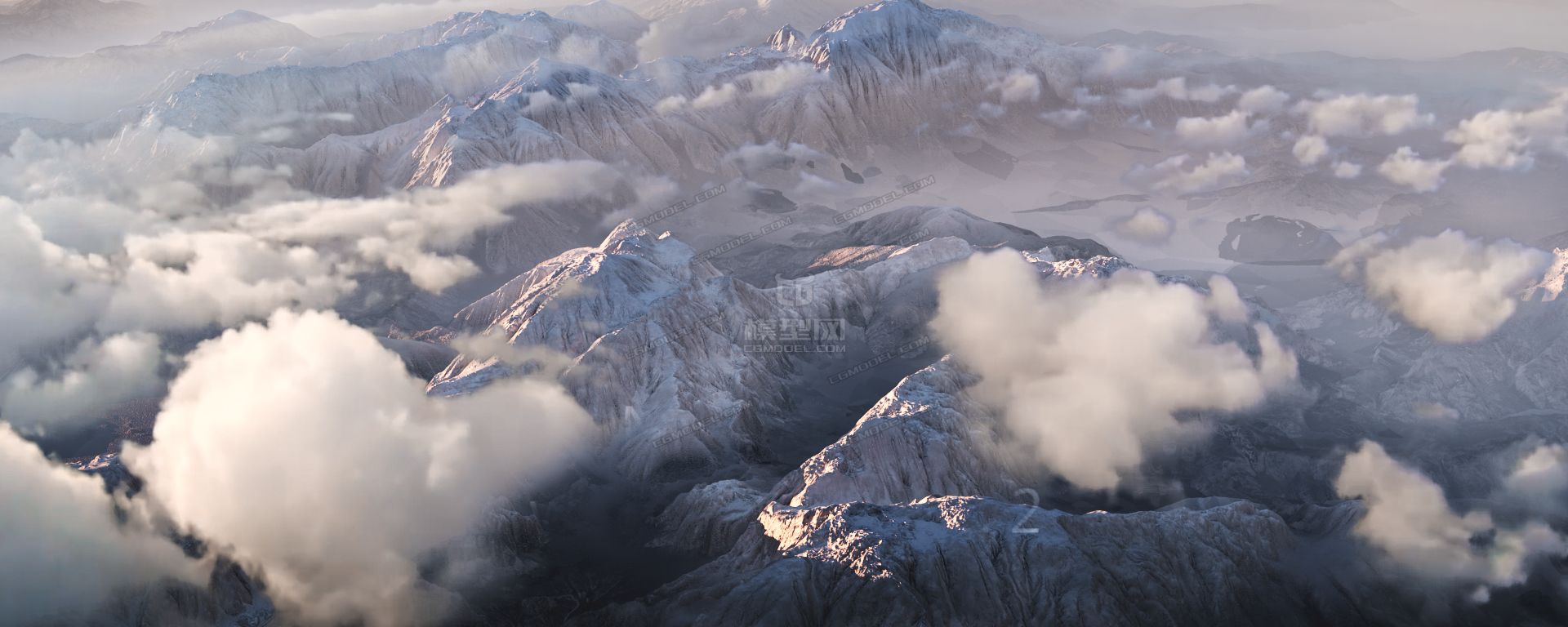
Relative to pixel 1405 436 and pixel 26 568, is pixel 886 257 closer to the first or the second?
pixel 1405 436

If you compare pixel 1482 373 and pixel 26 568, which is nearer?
pixel 26 568

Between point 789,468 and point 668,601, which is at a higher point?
point 668,601

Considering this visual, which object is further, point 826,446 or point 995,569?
point 826,446

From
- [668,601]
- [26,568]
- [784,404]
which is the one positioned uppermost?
[26,568]

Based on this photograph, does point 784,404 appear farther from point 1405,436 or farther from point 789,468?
point 1405,436

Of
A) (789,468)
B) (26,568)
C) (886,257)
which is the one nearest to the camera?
(26,568)

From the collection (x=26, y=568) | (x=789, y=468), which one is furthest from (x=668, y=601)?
(x=26, y=568)

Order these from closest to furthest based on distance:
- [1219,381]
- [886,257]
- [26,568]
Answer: [26,568] < [1219,381] < [886,257]

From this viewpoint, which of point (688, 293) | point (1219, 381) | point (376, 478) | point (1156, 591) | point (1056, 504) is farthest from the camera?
point (688, 293)

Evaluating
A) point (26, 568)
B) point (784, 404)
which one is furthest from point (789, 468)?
point (26, 568)
